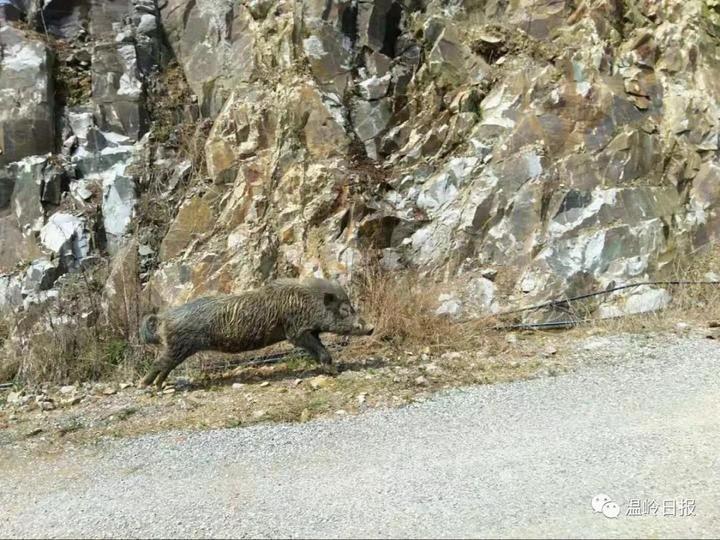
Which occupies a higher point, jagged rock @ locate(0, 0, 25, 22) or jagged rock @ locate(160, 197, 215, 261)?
jagged rock @ locate(0, 0, 25, 22)

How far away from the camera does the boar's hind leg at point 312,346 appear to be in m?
6.69

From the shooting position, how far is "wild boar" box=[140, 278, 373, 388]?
6.48 meters

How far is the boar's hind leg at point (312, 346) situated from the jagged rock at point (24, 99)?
8478mm

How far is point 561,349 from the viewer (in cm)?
726

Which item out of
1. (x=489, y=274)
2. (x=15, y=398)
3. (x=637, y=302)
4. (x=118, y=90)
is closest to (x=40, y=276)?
(x=118, y=90)

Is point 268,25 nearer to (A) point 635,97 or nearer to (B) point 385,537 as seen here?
(A) point 635,97

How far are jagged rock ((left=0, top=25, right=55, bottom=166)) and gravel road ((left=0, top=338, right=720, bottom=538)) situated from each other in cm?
927

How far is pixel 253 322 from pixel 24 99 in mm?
8977

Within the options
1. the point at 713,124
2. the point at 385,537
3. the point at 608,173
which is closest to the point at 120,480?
the point at 385,537

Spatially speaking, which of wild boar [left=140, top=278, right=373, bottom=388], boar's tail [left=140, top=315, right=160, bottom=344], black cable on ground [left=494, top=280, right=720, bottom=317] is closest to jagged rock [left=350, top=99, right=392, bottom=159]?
black cable on ground [left=494, top=280, right=720, bottom=317]

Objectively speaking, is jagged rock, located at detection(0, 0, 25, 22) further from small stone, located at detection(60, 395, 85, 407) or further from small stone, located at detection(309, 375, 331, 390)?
small stone, located at detection(309, 375, 331, 390)

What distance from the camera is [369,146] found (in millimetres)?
11789

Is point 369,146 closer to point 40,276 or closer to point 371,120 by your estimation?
point 371,120

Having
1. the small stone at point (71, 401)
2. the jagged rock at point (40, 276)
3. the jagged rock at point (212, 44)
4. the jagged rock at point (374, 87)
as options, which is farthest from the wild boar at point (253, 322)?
the jagged rock at point (212, 44)
